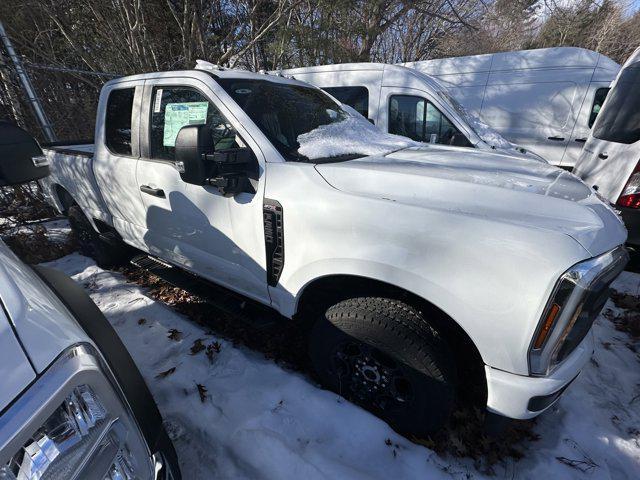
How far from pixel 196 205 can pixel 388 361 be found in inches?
61.5

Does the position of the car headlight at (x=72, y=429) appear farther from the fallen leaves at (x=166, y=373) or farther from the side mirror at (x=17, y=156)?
the fallen leaves at (x=166, y=373)

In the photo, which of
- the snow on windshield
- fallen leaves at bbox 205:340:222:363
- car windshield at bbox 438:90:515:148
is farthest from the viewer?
car windshield at bbox 438:90:515:148

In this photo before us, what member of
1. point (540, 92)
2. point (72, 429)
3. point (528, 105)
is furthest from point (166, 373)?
point (540, 92)

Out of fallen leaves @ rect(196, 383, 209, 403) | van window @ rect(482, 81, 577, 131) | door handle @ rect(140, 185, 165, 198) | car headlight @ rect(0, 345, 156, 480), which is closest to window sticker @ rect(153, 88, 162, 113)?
door handle @ rect(140, 185, 165, 198)

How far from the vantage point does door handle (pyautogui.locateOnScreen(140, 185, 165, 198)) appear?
246 centimetres

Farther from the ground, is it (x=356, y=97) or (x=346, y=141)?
(x=356, y=97)

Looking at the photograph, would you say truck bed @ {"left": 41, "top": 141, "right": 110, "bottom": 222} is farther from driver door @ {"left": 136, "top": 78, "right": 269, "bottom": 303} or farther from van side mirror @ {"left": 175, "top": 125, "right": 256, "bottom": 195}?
van side mirror @ {"left": 175, "top": 125, "right": 256, "bottom": 195}

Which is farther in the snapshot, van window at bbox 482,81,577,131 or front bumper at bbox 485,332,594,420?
van window at bbox 482,81,577,131

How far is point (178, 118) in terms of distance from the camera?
2361 millimetres

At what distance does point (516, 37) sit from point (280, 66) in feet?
62.6

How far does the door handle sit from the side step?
71cm

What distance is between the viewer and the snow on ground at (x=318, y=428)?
5.66 ft

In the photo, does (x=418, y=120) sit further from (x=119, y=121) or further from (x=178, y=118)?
(x=119, y=121)

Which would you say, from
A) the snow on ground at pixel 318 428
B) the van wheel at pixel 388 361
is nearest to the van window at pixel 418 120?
the snow on ground at pixel 318 428
